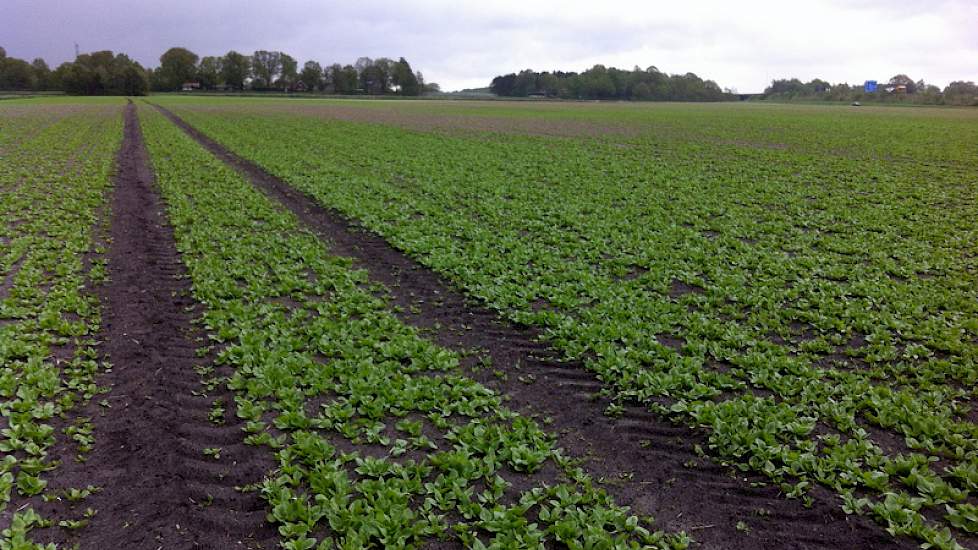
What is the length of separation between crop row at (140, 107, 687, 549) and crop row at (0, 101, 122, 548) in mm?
1741

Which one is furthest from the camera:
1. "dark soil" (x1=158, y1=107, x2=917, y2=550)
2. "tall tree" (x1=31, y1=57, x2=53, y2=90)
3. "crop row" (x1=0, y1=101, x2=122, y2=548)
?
"tall tree" (x1=31, y1=57, x2=53, y2=90)

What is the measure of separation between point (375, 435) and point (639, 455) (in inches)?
A: 118

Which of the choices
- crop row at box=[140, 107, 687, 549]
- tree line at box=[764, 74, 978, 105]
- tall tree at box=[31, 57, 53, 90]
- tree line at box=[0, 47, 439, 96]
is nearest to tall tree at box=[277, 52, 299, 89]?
tree line at box=[0, 47, 439, 96]

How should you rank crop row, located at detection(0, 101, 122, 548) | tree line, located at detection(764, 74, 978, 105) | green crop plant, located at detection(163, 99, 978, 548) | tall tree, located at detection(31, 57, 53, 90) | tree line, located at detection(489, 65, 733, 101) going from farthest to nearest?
tree line, located at detection(489, 65, 733, 101) < tall tree, located at detection(31, 57, 53, 90) < tree line, located at detection(764, 74, 978, 105) < green crop plant, located at detection(163, 99, 978, 548) < crop row, located at detection(0, 101, 122, 548)

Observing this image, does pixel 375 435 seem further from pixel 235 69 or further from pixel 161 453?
pixel 235 69

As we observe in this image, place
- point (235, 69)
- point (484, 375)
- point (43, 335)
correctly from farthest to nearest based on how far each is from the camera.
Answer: point (235, 69), point (43, 335), point (484, 375)

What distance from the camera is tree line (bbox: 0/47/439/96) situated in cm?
13362

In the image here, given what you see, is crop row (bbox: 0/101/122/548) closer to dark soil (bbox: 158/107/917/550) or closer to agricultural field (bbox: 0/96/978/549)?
agricultural field (bbox: 0/96/978/549)

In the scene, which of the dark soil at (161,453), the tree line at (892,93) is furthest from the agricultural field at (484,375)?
the tree line at (892,93)

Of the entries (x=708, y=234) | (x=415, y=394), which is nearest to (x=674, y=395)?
(x=415, y=394)

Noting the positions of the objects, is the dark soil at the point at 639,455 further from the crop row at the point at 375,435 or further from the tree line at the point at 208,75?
the tree line at the point at 208,75

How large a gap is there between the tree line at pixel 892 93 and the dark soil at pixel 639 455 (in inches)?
5807

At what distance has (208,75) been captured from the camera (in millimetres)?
169125

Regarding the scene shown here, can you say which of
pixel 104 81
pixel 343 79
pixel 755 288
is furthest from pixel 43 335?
pixel 343 79
